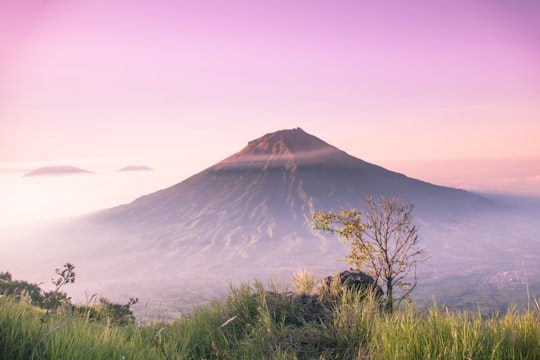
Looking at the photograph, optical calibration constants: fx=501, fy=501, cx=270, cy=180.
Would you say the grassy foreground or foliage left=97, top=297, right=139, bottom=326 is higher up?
the grassy foreground

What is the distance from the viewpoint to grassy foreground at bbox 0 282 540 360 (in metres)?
5.84

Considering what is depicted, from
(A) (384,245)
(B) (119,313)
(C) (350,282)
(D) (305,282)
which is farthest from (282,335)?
(B) (119,313)

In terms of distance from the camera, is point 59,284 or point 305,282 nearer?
point 59,284

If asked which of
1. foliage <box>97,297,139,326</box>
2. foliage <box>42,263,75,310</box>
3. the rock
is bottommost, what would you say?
foliage <box>97,297,139,326</box>

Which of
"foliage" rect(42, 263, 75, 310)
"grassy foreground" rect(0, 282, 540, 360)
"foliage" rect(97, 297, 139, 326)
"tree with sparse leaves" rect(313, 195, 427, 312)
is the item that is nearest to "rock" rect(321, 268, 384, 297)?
"grassy foreground" rect(0, 282, 540, 360)

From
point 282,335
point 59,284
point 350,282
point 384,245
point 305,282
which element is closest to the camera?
point 59,284

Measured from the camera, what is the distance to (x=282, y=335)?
30.3 ft

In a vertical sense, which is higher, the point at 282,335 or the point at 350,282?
the point at 350,282

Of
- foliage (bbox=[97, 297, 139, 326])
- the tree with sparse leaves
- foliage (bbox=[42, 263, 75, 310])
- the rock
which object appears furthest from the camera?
the tree with sparse leaves

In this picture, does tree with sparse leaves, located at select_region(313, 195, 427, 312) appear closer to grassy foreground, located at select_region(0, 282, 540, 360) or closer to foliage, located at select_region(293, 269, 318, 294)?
foliage, located at select_region(293, 269, 318, 294)

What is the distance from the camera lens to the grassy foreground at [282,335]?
5840 millimetres

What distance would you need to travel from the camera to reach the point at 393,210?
15906 millimetres

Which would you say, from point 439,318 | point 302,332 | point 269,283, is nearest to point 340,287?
point 269,283

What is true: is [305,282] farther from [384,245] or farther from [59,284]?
[59,284]
